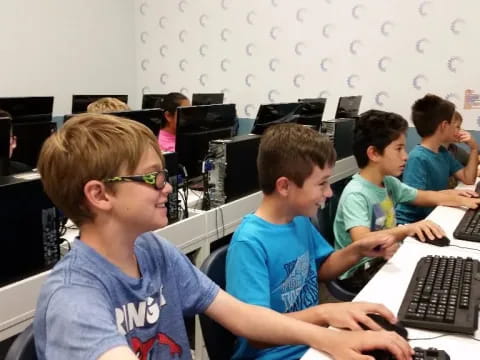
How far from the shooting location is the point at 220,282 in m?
1.24

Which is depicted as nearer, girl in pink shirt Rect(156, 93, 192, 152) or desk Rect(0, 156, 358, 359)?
desk Rect(0, 156, 358, 359)

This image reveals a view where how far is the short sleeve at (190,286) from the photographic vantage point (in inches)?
41.0

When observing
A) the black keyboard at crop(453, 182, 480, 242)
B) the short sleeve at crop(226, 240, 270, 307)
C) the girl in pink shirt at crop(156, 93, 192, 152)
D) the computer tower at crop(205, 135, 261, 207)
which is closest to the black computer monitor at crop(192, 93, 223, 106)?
the girl in pink shirt at crop(156, 93, 192, 152)

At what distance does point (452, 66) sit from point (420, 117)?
1348 mm

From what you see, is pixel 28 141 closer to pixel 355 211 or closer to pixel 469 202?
pixel 355 211

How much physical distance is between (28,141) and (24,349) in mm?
1877

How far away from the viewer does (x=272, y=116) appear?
2.68 meters

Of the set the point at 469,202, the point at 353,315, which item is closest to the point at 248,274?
the point at 353,315

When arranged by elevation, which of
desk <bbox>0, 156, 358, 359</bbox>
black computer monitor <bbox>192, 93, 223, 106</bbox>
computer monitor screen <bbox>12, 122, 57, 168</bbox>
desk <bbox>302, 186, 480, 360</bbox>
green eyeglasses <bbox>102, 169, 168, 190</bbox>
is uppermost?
green eyeglasses <bbox>102, 169, 168, 190</bbox>

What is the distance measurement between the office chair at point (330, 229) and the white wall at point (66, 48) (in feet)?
11.0

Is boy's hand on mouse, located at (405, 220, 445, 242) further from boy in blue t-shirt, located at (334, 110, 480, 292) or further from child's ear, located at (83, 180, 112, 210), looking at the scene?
child's ear, located at (83, 180, 112, 210)

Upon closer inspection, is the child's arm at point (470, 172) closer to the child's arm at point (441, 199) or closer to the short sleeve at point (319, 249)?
the child's arm at point (441, 199)

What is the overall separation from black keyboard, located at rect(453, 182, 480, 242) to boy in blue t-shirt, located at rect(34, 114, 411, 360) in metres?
0.91

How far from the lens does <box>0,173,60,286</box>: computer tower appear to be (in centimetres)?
132
